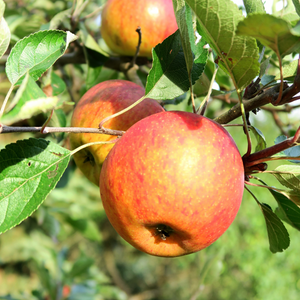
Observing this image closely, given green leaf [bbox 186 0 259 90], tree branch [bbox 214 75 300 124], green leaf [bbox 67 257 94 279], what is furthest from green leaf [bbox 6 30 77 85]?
green leaf [bbox 67 257 94 279]

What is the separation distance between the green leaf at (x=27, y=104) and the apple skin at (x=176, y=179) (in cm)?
21

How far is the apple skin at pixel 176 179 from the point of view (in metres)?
0.58

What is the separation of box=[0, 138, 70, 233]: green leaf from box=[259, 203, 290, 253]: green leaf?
0.52m

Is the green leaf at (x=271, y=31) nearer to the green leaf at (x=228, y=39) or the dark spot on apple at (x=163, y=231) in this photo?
the green leaf at (x=228, y=39)

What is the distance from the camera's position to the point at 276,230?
80 centimetres

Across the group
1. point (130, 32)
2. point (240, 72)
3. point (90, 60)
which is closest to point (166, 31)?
point (130, 32)

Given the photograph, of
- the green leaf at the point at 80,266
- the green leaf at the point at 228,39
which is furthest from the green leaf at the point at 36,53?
the green leaf at the point at 80,266

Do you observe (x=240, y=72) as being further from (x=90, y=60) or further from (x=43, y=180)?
(x=90, y=60)

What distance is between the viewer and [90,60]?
1196 mm

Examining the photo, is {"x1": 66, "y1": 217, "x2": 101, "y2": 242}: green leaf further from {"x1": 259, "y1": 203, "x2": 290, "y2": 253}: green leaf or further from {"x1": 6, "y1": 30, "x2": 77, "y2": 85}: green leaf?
{"x1": 6, "y1": 30, "x2": 77, "y2": 85}: green leaf

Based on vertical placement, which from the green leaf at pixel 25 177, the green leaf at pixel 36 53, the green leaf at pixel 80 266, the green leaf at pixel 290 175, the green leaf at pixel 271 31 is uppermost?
the green leaf at pixel 271 31

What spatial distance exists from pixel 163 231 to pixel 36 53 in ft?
1.61

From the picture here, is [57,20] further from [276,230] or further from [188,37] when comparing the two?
[276,230]

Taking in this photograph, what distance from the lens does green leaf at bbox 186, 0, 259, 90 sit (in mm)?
547
